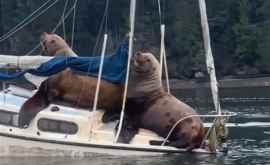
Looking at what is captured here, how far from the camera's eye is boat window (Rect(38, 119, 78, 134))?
34.3 m

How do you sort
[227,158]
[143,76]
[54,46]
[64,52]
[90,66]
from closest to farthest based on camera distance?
[227,158] < [143,76] < [90,66] < [64,52] < [54,46]

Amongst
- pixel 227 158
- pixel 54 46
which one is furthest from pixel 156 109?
pixel 54 46

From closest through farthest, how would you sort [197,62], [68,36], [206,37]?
[206,37], [197,62], [68,36]

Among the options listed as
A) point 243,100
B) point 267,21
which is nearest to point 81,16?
point 267,21

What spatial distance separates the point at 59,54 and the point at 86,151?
5.02 meters

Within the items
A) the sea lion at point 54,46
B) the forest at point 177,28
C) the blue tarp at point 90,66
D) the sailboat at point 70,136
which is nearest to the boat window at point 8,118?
the sailboat at point 70,136

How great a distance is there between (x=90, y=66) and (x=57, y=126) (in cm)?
300

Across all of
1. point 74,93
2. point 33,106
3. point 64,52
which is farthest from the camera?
point 64,52

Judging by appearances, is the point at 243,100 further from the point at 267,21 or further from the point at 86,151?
the point at 267,21

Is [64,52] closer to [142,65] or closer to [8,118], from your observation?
[142,65]

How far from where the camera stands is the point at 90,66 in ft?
117

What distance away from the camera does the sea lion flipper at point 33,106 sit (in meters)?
34.4

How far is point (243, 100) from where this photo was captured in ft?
217

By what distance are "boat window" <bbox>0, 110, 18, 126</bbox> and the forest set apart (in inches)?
2914
